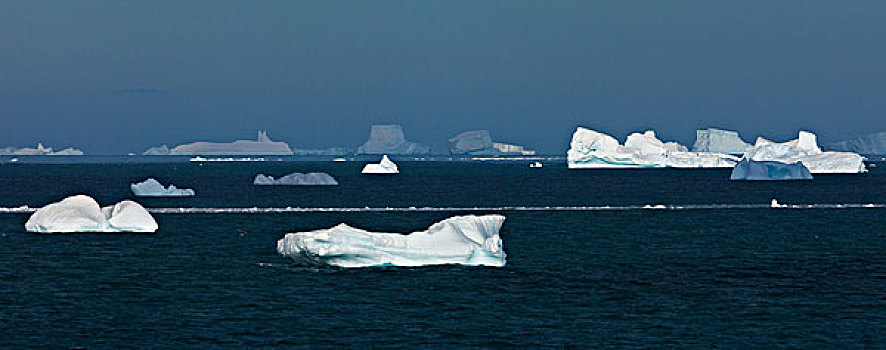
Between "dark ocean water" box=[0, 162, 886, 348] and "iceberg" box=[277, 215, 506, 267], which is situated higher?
"iceberg" box=[277, 215, 506, 267]

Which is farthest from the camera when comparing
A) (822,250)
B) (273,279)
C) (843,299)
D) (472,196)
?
(472,196)

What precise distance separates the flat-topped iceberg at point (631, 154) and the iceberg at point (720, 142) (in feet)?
20.9

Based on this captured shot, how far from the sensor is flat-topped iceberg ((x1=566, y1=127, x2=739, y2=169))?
128500mm

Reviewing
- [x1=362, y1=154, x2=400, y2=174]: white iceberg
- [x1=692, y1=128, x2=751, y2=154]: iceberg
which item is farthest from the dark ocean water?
[x1=692, y1=128, x2=751, y2=154]: iceberg

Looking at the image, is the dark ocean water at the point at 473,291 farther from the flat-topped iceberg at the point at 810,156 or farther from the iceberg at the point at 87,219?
the flat-topped iceberg at the point at 810,156

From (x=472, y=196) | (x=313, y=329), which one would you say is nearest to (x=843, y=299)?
(x=313, y=329)

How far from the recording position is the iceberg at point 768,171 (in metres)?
95.8

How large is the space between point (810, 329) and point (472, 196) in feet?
185

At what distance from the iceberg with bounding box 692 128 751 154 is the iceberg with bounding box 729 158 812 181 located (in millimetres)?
58130

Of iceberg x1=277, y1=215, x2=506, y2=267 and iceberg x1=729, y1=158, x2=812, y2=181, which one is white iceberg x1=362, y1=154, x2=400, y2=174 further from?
iceberg x1=277, y1=215, x2=506, y2=267

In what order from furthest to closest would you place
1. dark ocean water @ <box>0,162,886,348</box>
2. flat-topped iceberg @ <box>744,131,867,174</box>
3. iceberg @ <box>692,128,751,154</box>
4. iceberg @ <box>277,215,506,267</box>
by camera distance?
iceberg @ <box>692,128,751,154</box> < flat-topped iceberg @ <box>744,131,867,174</box> < iceberg @ <box>277,215,506,267</box> < dark ocean water @ <box>0,162,886,348</box>

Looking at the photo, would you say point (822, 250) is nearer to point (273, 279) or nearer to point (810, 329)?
point (810, 329)

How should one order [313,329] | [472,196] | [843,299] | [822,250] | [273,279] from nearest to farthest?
[313,329]
[843,299]
[273,279]
[822,250]
[472,196]

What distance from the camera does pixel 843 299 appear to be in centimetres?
2588
